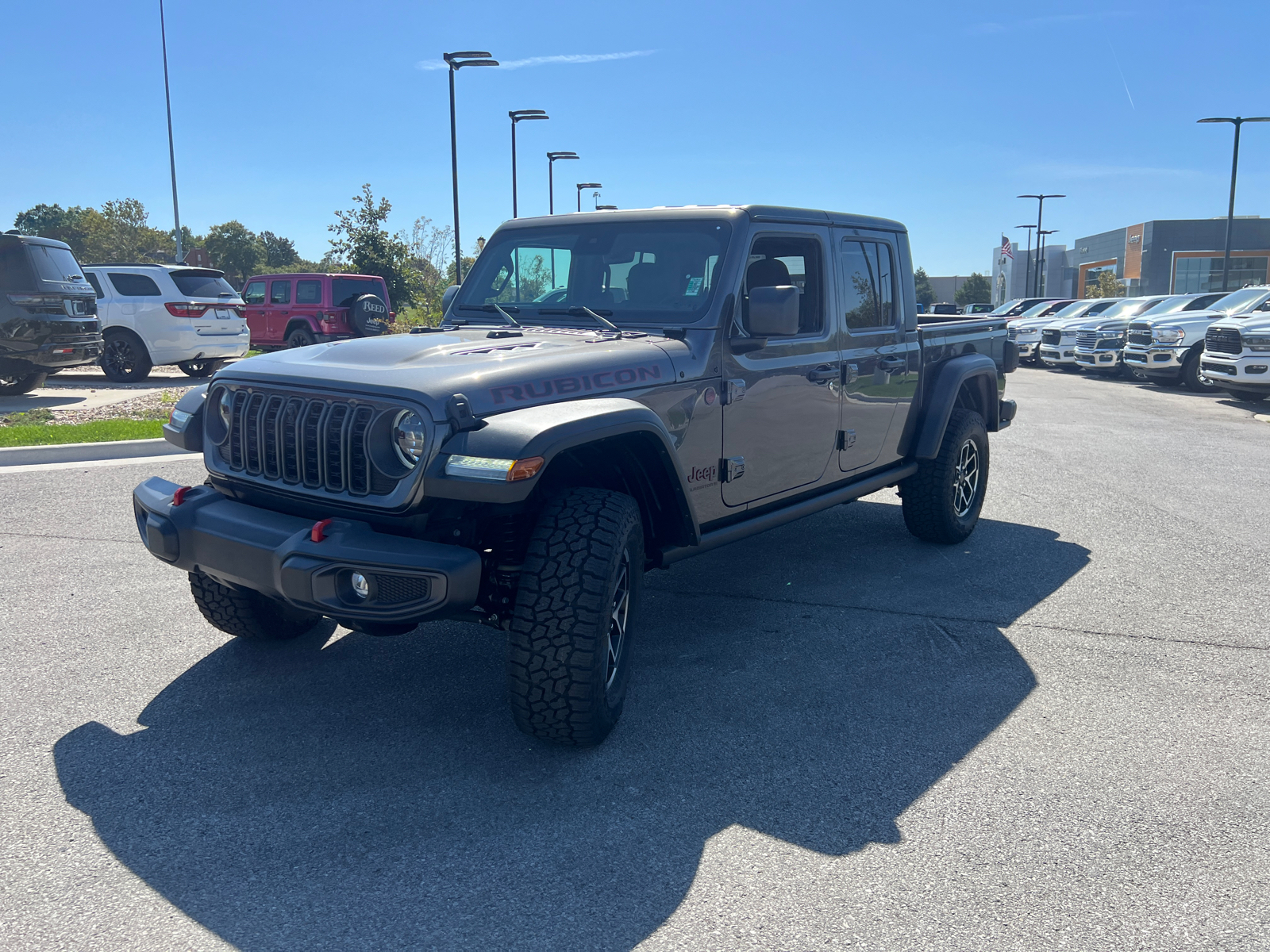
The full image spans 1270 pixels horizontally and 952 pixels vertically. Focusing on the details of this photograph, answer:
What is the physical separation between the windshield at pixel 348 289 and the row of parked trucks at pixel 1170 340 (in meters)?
12.7

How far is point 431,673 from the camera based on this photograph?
166 inches

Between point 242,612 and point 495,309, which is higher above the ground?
point 495,309

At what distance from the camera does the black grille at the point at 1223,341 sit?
14906 mm

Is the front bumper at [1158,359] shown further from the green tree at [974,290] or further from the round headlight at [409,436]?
the green tree at [974,290]

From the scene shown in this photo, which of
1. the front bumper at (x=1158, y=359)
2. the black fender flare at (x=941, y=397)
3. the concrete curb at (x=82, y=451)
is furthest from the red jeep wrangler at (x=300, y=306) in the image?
the black fender flare at (x=941, y=397)

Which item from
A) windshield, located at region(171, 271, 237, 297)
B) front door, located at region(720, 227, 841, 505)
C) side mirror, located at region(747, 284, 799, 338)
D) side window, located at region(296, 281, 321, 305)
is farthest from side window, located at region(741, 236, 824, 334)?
side window, located at region(296, 281, 321, 305)

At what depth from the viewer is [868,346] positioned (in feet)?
17.8

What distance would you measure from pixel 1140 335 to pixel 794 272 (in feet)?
54.5

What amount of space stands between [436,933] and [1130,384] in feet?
67.8

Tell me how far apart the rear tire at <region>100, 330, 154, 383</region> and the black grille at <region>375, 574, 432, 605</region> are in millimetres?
Answer: 14023

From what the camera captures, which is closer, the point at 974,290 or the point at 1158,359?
the point at 1158,359

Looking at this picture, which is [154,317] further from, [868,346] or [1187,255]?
[1187,255]

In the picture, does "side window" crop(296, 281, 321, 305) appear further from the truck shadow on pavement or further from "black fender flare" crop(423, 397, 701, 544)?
"black fender flare" crop(423, 397, 701, 544)

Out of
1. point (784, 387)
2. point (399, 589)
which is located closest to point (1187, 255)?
point (784, 387)
